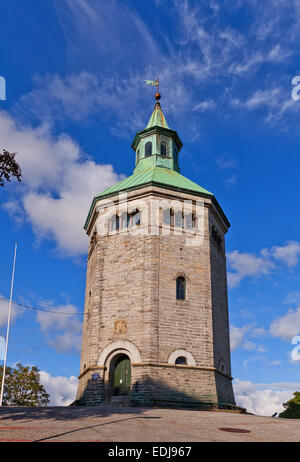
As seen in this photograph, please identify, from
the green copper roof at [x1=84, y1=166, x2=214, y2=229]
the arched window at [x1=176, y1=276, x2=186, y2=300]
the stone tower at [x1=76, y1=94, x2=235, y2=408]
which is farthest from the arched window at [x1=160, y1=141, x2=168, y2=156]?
the arched window at [x1=176, y1=276, x2=186, y2=300]

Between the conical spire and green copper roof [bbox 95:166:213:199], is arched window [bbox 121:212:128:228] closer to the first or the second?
green copper roof [bbox 95:166:213:199]

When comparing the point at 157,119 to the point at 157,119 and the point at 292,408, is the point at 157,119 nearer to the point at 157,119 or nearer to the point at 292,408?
the point at 157,119

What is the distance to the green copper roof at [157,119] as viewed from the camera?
3334cm

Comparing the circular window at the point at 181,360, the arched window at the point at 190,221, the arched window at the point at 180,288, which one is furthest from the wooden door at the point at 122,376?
the arched window at the point at 190,221

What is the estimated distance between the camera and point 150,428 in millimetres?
11125

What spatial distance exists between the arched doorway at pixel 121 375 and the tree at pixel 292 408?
24382mm

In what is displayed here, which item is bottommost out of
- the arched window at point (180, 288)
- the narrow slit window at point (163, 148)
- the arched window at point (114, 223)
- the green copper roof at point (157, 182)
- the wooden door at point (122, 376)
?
the wooden door at point (122, 376)

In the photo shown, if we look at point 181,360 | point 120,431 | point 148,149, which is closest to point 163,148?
point 148,149

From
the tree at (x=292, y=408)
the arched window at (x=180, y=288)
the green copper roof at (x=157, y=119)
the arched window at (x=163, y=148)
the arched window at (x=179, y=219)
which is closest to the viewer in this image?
the arched window at (x=180, y=288)

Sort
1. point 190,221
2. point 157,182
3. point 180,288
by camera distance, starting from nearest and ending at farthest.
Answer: point 180,288, point 157,182, point 190,221

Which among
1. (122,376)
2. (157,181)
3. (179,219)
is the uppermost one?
(157,181)

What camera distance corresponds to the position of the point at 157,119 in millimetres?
33719

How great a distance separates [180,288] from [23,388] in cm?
1757

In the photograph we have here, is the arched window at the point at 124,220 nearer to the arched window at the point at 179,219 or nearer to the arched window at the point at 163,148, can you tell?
the arched window at the point at 179,219
